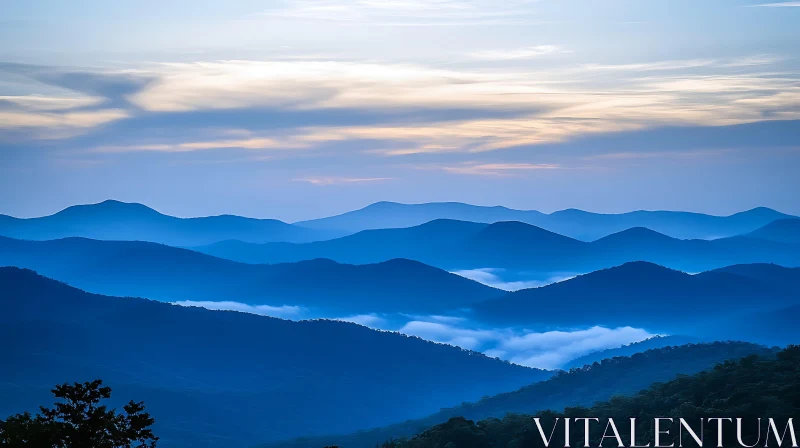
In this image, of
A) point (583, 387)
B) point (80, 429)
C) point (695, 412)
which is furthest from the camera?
point (583, 387)

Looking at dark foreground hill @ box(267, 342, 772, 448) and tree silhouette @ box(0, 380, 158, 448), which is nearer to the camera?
tree silhouette @ box(0, 380, 158, 448)

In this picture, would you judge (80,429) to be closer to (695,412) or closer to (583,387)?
Answer: (695,412)

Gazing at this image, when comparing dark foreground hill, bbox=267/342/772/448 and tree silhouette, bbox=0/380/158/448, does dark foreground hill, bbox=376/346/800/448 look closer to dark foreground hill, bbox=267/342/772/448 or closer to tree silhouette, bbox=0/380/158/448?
dark foreground hill, bbox=267/342/772/448

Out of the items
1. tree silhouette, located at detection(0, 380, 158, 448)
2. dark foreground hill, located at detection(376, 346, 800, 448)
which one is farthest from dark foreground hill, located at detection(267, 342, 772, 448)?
tree silhouette, located at detection(0, 380, 158, 448)

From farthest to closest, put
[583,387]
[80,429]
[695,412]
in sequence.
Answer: [583,387]
[695,412]
[80,429]

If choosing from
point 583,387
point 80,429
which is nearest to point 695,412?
point 80,429

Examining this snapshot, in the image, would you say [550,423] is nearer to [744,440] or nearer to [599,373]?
[744,440]
